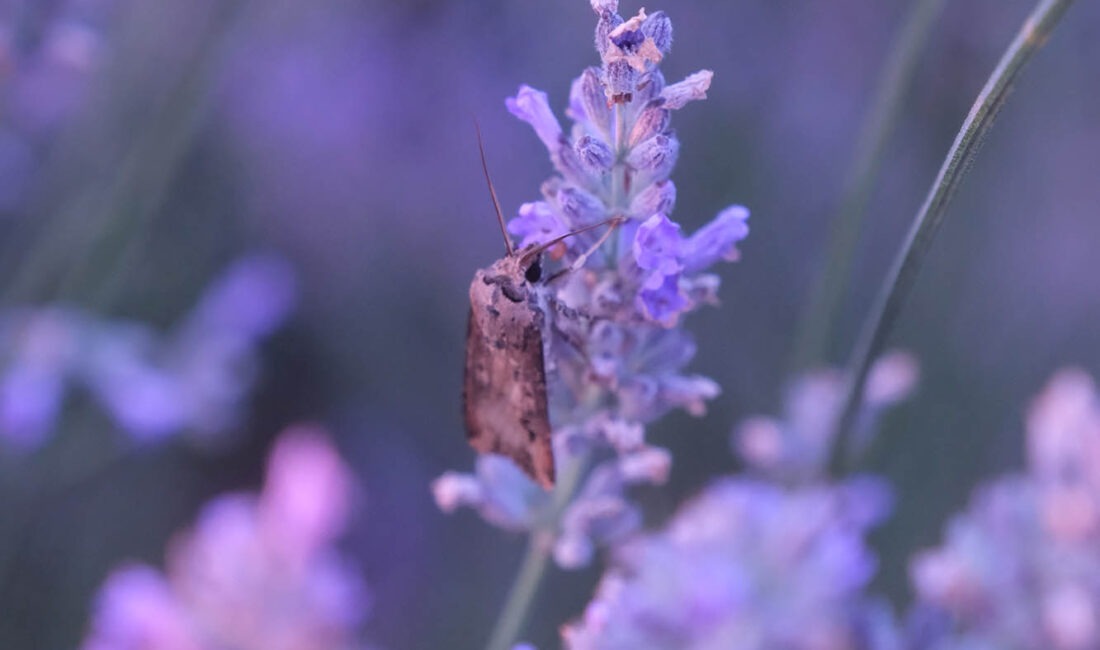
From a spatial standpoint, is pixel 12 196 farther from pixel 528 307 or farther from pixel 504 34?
pixel 528 307

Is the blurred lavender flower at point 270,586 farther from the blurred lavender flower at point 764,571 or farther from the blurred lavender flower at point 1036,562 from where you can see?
the blurred lavender flower at point 1036,562

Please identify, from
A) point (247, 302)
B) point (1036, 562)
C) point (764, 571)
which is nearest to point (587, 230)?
point (764, 571)

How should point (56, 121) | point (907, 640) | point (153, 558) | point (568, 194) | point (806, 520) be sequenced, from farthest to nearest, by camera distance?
point (153, 558) < point (56, 121) < point (806, 520) < point (907, 640) < point (568, 194)

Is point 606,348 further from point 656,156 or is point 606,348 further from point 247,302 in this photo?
point 247,302

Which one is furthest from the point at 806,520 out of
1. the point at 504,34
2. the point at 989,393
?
the point at 504,34

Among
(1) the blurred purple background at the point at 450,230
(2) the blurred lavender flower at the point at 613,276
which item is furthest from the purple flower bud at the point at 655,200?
(1) the blurred purple background at the point at 450,230
